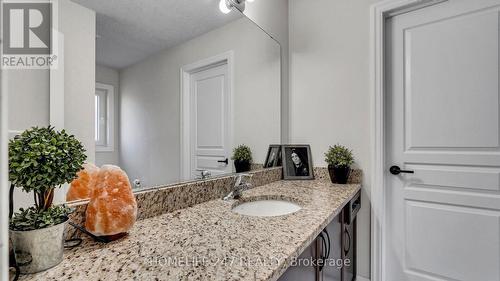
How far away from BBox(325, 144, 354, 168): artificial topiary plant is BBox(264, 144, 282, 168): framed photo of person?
0.36m

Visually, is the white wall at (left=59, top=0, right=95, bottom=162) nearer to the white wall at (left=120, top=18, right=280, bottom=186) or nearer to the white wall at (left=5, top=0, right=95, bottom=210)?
the white wall at (left=5, top=0, right=95, bottom=210)

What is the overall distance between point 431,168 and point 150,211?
1.62 metres

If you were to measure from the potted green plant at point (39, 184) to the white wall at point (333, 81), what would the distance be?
1614mm

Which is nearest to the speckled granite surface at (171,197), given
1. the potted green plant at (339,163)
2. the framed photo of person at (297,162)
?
the framed photo of person at (297,162)

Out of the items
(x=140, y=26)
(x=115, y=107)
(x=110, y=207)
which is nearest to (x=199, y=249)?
(x=110, y=207)

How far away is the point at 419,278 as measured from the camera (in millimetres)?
1554

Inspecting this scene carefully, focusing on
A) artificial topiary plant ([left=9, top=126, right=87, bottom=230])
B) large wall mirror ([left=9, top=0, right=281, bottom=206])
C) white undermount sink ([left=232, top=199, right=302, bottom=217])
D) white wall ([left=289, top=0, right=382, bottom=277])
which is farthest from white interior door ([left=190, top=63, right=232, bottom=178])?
white wall ([left=289, top=0, right=382, bottom=277])

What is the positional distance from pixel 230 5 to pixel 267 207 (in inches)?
47.0

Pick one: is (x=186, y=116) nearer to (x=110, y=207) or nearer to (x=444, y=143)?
(x=110, y=207)

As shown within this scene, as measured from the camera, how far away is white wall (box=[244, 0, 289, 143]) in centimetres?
179

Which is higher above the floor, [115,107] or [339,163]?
[115,107]

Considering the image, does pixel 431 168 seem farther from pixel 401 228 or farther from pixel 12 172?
pixel 12 172

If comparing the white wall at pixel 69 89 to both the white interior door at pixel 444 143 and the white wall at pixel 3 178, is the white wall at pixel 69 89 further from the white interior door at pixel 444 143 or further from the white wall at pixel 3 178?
the white interior door at pixel 444 143

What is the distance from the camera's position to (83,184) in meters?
0.78
